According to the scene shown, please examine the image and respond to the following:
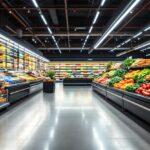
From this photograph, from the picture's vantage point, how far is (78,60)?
84.6ft

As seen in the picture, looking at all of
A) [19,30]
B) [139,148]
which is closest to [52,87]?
[19,30]

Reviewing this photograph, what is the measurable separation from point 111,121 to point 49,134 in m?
1.71

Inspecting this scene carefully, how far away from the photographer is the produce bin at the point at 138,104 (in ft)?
14.2

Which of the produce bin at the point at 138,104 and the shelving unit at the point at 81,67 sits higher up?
the shelving unit at the point at 81,67

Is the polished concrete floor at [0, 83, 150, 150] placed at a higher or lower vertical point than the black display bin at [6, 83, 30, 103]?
lower

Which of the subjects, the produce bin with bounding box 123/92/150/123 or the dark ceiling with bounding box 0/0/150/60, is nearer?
the produce bin with bounding box 123/92/150/123

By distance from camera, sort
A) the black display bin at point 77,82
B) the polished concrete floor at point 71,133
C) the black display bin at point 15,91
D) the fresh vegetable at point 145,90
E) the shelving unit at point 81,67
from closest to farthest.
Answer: the polished concrete floor at point 71,133, the fresh vegetable at point 145,90, the black display bin at point 15,91, the black display bin at point 77,82, the shelving unit at point 81,67

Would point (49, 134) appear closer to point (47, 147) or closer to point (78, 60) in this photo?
point (47, 147)

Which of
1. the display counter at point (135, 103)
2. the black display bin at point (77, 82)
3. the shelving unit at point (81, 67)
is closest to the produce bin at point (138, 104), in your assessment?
the display counter at point (135, 103)

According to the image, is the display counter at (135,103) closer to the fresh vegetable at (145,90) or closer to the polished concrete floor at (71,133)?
the fresh vegetable at (145,90)

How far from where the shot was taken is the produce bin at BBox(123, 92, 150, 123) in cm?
433

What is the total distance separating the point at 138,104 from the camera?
484 cm

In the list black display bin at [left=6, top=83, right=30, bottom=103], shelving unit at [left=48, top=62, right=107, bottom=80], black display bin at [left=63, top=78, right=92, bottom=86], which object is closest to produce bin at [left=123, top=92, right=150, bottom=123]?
black display bin at [left=6, top=83, right=30, bottom=103]

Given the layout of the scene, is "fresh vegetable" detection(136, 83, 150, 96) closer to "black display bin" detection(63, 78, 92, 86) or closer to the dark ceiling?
the dark ceiling
